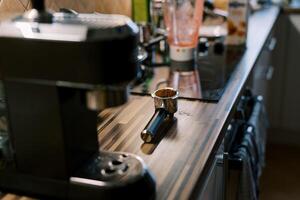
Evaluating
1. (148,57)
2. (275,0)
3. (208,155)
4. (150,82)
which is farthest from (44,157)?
(275,0)

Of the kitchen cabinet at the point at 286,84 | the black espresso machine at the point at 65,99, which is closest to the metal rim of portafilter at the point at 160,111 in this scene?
the black espresso machine at the point at 65,99

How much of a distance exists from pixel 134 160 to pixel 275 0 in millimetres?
2181

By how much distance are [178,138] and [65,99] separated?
391 mm

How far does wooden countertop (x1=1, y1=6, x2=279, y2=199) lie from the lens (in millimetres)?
980

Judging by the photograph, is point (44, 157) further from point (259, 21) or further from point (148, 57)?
point (259, 21)

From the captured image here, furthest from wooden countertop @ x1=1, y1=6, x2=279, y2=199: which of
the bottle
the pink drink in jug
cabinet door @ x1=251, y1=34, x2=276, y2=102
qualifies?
cabinet door @ x1=251, y1=34, x2=276, y2=102

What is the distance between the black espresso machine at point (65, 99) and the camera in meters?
0.81

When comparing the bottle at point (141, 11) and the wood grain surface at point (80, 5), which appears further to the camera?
the bottle at point (141, 11)

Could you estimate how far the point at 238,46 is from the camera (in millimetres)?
1966

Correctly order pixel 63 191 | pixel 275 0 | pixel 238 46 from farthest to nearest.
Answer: pixel 275 0
pixel 238 46
pixel 63 191

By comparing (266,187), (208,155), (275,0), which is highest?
(275,0)

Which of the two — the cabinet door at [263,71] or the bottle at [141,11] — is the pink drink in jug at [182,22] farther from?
the cabinet door at [263,71]

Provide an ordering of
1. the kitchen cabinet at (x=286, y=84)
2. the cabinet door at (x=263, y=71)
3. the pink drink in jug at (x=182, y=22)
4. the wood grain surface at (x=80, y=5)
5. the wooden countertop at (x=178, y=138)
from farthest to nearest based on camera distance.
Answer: the kitchen cabinet at (x=286, y=84)
the cabinet door at (x=263, y=71)
the pink drink in jug at (x=182, y=22)
the wood grain surface at (x=80, y=5)
the wooden countertop at (x=178, y=138)

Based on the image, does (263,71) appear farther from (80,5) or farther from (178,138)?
(178,138)
